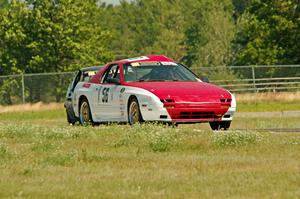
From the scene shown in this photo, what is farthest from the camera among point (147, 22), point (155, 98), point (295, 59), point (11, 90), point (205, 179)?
point (147, 22)

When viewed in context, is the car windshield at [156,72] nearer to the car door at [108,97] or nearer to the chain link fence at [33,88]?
the car door at [108,97]

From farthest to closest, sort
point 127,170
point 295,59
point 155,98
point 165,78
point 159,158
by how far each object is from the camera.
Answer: point 295,59 → point 165,78 → point 155,98 → point 159,158 → point 127,170

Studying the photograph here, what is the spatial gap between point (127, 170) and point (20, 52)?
57383mm

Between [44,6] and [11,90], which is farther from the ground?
[44,6]

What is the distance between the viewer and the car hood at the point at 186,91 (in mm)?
18938

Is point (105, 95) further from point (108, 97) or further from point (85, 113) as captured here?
point (85, 113)

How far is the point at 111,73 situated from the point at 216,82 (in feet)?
84.1

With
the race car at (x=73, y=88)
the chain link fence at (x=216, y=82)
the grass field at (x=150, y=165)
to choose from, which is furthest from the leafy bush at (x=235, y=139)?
the chain link fence at (x=216, y=82)

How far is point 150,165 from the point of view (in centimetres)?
1159

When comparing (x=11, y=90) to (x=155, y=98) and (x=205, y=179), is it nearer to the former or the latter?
(x=155, y=98)

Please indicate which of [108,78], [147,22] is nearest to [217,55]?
[147,22]

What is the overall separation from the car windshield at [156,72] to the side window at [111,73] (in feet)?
0.83

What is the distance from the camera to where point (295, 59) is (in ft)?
199

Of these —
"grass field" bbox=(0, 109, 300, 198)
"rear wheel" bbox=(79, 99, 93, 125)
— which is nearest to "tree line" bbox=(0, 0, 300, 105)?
"rear wheel" bbox=(79, 99, 93, 125)
